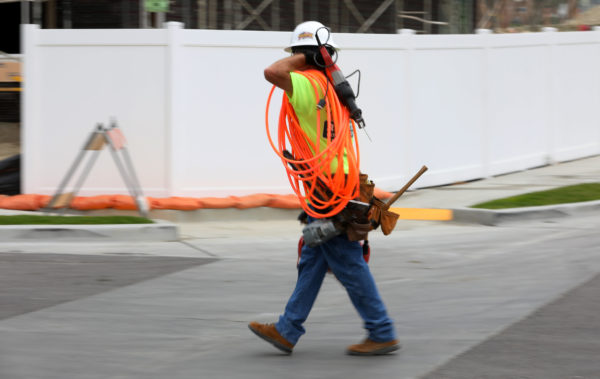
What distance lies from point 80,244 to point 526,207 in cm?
497

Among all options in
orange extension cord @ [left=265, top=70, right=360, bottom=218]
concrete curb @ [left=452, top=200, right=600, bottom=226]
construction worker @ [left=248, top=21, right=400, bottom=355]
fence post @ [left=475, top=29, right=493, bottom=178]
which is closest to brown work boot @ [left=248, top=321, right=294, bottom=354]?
construction worker @ [left=248, top=21, right=400, bottom=355]

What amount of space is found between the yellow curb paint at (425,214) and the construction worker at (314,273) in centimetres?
578

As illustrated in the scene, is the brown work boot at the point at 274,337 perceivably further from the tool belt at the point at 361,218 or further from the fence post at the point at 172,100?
the fence post at the point at 172,100

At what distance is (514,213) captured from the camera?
11.5 metres

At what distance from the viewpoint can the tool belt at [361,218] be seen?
5988mm

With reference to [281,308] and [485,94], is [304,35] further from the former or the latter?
[485,94]

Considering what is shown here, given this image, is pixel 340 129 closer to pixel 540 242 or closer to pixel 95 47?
pixel 540 242

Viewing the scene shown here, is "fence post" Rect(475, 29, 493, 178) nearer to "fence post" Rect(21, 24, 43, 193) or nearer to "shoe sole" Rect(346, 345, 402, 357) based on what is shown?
"fence post" Rect(21, 24, 43, 193)

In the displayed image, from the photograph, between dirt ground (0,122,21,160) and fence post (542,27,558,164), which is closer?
dirt ground (0,122,21,160)

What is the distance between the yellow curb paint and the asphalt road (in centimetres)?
80

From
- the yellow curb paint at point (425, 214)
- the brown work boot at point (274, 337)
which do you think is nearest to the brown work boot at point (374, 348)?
the brown work boot at point (274, 337)

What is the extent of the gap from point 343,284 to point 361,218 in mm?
401

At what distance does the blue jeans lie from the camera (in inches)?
238

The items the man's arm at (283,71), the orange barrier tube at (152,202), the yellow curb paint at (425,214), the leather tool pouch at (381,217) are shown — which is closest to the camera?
the man's arm at (283,71)
